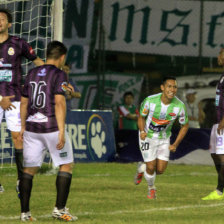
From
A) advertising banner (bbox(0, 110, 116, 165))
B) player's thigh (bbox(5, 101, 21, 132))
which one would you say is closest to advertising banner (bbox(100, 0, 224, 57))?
advertising banner (bbox(0, 110, 116, 165))

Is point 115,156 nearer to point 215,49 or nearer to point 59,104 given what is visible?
point 215,49

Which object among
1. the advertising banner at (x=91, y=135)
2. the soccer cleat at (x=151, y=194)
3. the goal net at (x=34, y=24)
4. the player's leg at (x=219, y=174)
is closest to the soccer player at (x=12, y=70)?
the soccer cleat at (x=151, y=194)

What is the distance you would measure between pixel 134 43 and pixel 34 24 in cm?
595

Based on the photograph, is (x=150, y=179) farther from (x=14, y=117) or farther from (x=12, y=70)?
(x=12, y=70)

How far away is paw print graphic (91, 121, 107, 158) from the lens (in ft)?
59.1

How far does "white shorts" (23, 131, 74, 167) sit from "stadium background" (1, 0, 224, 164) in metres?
11.8

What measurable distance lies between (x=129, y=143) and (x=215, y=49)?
438cm

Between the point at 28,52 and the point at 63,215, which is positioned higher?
the point at 28,52

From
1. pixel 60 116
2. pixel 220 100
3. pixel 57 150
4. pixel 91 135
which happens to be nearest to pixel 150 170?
pixel 220 100

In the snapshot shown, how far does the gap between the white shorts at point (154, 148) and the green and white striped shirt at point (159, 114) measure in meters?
0.07

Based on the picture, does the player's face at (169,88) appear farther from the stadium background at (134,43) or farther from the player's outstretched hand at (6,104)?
the stadium background at (134,43)

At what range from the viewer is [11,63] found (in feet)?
33.9

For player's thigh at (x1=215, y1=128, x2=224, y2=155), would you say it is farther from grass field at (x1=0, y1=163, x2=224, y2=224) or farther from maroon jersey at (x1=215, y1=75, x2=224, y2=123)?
grass field at (x1=0, y1=163, x2=224, y2=224)

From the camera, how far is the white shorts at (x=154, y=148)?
11.3 meters
